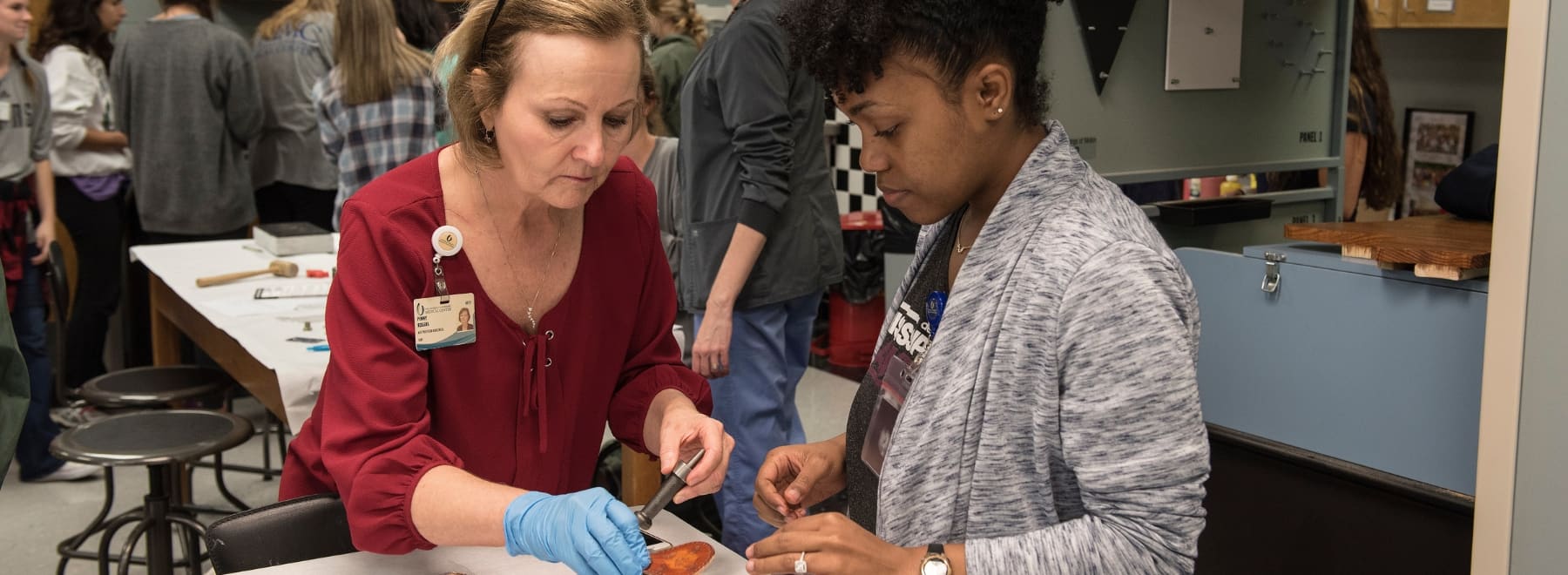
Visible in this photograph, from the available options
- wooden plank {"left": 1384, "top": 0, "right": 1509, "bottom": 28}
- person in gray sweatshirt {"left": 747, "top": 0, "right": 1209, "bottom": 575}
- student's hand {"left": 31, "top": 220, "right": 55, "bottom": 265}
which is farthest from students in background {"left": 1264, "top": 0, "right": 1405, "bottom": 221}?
student's hand {"left": 31, "top": 220, "right": 55, "bottom": 265}

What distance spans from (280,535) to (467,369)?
0.32m

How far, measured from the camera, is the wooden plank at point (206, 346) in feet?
9.53

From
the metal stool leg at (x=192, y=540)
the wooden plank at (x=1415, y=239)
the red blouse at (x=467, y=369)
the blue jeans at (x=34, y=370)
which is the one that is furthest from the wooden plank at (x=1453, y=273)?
the blue jeans at (x=34, y=370)

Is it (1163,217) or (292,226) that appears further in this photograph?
(292,226)

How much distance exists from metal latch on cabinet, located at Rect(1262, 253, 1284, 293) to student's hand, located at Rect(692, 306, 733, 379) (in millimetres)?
1262

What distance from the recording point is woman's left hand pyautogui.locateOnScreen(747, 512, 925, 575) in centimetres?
119

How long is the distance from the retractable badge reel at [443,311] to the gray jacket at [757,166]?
4.87 ft

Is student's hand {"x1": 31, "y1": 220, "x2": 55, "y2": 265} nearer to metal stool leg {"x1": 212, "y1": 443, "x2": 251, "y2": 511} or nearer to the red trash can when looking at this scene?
metal stool leg {"x1": 212, "y1": 443, "x2": 251, "y2": 511}

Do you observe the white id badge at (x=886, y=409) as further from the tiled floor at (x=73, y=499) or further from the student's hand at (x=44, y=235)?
the student's hand at (x=44, y=235)

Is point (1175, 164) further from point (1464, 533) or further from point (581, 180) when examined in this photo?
point (581, 180)

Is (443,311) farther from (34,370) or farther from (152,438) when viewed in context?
(34,370)

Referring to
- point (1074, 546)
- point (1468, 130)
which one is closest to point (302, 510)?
point (1074, 546)

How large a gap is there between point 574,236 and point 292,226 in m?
2.75

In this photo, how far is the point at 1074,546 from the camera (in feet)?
3.76
